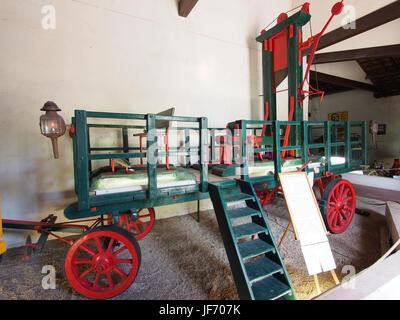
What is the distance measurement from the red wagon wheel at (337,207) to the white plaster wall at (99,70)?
7.81ft

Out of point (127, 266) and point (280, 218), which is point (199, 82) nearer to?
point (280, 218)

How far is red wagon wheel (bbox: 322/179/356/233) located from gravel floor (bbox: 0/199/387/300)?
15cm

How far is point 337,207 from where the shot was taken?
3.12 meters

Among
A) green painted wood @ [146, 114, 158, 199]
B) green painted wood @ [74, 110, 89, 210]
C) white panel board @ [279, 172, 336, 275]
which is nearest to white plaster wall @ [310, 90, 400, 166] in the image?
white panel board @ [279, 172, 336, 275]

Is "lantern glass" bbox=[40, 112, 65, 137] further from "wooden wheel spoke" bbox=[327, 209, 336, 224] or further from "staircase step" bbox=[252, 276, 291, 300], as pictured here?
"wooden wheel spoke" bbox=[327, 209, 336, 224]

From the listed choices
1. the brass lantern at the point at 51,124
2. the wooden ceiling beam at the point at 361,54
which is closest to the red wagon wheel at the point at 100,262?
the brass lantern at the point at 51,124

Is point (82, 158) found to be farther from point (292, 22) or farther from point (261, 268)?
point (292, 22)

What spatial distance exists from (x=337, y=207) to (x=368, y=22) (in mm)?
3816

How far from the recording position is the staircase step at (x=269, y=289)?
1.62 m

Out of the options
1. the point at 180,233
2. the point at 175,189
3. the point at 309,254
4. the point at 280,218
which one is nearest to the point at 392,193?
the point at 280,218

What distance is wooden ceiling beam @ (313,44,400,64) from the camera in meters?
4.98
